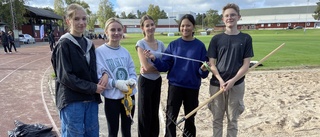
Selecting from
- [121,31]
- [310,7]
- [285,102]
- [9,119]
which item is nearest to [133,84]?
[121,31]

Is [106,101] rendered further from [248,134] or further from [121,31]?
[248,134]

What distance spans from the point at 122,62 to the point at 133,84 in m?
0.31

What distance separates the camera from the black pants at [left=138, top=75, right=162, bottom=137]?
358cm

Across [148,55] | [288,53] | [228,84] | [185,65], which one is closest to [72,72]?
[148,55]

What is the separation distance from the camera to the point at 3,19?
117ft

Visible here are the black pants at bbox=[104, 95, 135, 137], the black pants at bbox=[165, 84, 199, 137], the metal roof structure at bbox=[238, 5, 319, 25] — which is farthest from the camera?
the metal roof structure at bbox=[238, 5, 319, 25]

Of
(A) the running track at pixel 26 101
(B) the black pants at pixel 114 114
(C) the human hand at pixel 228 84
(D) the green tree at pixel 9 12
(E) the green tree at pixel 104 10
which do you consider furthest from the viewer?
(E) the green tree at pixel 104 10

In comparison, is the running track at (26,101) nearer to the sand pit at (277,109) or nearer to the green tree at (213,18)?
the sand pit at (277,109)

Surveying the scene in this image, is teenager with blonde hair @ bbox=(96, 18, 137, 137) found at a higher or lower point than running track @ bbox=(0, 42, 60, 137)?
higher

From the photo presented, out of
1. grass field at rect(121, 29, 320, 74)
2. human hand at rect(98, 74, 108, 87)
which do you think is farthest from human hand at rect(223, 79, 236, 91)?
grass field at rect(121, 29, 320, 74)

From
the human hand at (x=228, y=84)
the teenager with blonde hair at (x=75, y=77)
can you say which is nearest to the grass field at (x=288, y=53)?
the human hand at (x=228, y=84)

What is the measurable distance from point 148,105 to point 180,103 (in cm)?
47

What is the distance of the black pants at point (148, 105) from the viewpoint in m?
3.58

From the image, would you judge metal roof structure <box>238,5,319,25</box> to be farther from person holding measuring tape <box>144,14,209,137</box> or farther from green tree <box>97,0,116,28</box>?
person holding measuring tape <box>144,14,209,137</box>
